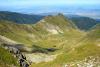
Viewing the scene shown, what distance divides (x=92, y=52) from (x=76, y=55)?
5.77 meters

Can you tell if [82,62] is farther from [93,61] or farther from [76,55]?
[76,55]

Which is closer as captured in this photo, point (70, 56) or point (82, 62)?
point (82, 62)

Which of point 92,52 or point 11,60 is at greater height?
point 92,52

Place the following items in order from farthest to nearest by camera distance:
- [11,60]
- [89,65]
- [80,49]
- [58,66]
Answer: [11,60], [80,49], [58,66], [89,65]

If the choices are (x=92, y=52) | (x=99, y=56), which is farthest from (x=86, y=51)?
(x=99, y=56)

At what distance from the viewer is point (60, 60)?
337 feet

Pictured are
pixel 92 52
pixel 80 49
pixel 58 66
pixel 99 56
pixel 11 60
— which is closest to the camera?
pixel 99 56

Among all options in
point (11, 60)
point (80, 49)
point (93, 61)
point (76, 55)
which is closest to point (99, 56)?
point (93, 61)

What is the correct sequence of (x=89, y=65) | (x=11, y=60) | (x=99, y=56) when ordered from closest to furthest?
(x=89, y=65) → (x=99, y=56) → (x=11, y=60)

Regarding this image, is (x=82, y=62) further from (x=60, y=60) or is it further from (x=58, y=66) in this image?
(x=60, y=60)

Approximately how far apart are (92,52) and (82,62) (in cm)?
1832

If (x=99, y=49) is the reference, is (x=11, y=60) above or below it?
below

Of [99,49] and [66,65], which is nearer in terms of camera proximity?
[66,65]

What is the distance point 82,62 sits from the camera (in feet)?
274
